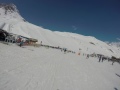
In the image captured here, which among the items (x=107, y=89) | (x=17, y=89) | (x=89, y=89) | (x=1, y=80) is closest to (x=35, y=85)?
(x=17, y=89)

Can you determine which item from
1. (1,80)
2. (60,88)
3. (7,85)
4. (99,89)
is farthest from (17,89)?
(99,89)

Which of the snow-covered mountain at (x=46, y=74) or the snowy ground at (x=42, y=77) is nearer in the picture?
the snowy ground at (x=42, y=77)

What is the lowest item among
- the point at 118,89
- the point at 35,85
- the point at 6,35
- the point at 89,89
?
the point at 118,89

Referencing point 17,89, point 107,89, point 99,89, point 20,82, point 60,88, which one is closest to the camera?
point 17,89

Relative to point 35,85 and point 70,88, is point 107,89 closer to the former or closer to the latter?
point 70,88

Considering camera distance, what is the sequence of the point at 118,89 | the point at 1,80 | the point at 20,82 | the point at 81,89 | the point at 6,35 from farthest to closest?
1. the point at 6,35
2. the point at 118,89
3. the point at 81,89
4. the point at 20,82
5. the point at 1,80

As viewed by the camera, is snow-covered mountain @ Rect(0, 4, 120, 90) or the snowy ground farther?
snow-covered mountain @ Rect(0, 4, 120, 90)

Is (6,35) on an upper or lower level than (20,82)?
upper

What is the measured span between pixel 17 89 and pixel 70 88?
339cm

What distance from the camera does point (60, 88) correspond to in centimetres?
730

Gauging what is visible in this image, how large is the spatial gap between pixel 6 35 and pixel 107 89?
24975 mm

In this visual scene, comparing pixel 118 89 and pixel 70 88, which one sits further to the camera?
pixel 118 89

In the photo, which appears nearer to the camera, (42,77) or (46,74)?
(42,77)

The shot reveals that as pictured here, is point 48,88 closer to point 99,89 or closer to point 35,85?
point 35,85
